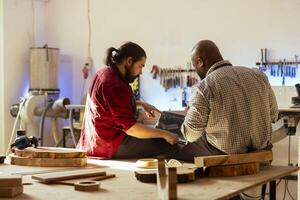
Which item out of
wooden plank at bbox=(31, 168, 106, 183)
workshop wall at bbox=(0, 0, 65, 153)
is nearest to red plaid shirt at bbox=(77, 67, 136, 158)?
wooden plank at bbox=(31, 168, 106, 183)

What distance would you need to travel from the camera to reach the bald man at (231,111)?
247 cm

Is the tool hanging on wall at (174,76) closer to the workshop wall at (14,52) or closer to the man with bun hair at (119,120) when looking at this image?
the workshop wall at (14,52)

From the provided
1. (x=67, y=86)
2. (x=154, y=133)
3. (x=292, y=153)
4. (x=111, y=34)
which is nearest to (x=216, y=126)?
(x=154, y=133)

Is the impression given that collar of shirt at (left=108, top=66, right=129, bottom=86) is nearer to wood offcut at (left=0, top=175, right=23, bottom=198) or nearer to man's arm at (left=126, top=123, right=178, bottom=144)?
man's arm at (left=126, top=123, right=178, bottom=144)

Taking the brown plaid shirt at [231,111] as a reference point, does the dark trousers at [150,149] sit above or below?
below

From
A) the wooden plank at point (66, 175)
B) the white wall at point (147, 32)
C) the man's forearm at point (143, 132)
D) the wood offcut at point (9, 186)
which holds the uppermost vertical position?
the white wall at point (147, 32)

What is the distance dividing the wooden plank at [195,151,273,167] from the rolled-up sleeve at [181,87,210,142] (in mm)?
266

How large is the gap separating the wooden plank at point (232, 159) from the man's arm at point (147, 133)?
629 mm

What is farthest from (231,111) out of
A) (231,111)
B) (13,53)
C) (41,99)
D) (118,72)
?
(13,53)

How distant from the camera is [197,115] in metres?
2.48

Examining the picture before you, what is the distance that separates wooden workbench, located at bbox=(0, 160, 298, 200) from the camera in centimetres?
180

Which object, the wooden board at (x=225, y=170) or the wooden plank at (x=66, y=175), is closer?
the wooden plank at (x=66, y=175)

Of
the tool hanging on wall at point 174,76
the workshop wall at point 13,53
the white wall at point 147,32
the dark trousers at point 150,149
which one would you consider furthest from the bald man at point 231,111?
the workshop wall at point 13,53

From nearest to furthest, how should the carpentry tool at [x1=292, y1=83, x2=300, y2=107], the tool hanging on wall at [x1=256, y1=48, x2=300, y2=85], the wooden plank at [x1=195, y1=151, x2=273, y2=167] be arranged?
the wooden plank at [x1=195, y1=151, x2=273, y2=167], the carpentry tool at [x1=292, y1=83, x2=300, y2=107], the tool hanging on wall at [x1=256, y1=48, x2=300, y2=85]
